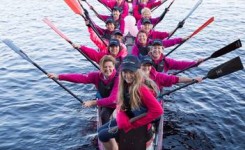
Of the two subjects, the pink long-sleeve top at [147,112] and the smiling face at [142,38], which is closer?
the pink long-sleeve top at [147,112]

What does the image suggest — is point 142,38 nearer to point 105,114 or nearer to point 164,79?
point 164,79

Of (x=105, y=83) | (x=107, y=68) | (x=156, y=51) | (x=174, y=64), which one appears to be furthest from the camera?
(x=174, y=64)

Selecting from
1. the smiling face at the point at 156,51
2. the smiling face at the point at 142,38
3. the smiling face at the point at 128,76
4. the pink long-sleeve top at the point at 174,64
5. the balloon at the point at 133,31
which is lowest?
the pink long-sleeve top at the point at 174,64

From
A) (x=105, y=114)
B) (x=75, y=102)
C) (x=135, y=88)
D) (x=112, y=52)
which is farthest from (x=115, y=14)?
(x=135, y=88)

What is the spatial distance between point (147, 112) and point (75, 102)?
18.9 feet

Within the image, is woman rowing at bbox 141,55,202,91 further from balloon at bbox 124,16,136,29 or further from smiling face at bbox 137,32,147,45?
balloon at bbox 124,16,136,29

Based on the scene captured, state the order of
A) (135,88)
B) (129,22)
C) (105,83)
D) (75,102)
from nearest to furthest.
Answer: (135,88) < (105,83) < (75,102) < (129,22)

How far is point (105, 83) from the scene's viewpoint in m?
7.25

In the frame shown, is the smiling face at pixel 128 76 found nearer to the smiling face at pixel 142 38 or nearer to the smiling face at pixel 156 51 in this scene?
the smiling face at pixel 156 51

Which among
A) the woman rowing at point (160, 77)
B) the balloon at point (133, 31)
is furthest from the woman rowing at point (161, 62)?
the balloon at point (133, 31)

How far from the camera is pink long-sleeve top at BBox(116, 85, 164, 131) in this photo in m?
4.76

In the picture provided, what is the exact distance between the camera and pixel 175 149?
25.7ft

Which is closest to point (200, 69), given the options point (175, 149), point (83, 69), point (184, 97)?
point (184, 97)

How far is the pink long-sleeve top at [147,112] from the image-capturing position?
476cm
